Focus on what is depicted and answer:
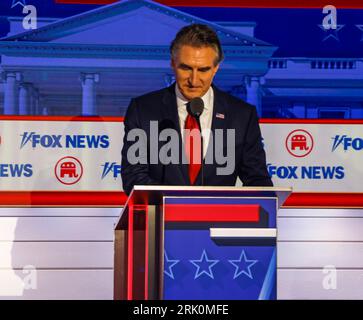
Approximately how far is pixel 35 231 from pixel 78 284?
1.33ft

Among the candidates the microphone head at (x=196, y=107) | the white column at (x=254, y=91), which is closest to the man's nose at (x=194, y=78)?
the microphone head at (x=196, y=107)

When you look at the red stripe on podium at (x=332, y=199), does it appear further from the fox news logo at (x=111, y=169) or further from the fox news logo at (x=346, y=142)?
the fox news logo at (x=111, y=169)

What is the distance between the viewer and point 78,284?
4.94 m

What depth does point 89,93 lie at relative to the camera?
197 inches

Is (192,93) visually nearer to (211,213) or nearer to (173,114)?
(173,114)

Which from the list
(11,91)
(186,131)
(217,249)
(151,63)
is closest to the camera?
(217,249)

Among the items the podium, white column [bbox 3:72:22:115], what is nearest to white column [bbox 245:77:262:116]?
white column [bbox 3:72:22:115]

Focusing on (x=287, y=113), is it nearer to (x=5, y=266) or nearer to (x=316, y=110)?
(x=316, y=110)

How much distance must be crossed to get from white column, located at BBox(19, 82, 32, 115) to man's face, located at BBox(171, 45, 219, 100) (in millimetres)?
1308

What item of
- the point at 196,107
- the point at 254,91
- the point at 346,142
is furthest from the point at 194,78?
the point at 346,142

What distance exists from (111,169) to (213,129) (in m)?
1.31
